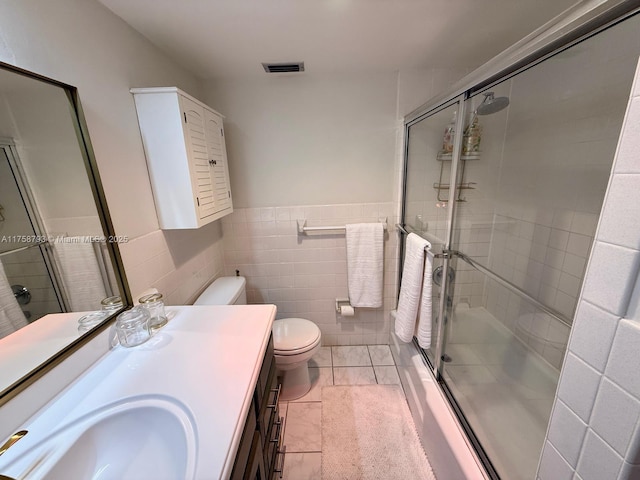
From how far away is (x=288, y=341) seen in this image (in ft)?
5.46

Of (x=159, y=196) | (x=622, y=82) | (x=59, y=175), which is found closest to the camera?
(x=59, y=175)

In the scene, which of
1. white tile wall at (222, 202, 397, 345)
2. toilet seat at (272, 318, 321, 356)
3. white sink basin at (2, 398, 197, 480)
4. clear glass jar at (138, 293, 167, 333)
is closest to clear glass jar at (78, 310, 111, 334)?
clear glass jar at (138, 293, 167, 333)

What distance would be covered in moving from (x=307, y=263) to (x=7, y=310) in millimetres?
1567

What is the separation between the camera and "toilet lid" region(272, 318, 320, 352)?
5.33ft

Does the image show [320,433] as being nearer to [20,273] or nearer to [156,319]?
[156,319]

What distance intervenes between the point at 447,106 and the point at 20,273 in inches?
69.8

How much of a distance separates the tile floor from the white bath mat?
52mm

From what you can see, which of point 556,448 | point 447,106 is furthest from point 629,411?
Result: point 447,106

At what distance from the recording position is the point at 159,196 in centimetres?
126

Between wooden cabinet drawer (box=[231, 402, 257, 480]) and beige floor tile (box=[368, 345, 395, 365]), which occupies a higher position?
wooden cabinet drawer (box=[231, 402, 257, 480])

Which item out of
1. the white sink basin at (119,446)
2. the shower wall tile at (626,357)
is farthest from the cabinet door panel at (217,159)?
the shower wall tile at (626,357)

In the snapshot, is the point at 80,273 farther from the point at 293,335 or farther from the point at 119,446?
the point at 293,335

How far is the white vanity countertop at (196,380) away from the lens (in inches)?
24.7

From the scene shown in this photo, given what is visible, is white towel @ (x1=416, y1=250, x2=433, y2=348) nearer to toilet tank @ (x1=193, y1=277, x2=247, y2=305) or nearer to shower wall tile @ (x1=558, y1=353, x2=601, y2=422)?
shower wall tile @ (x1=558, y1=353, x2=601, y2=422)
